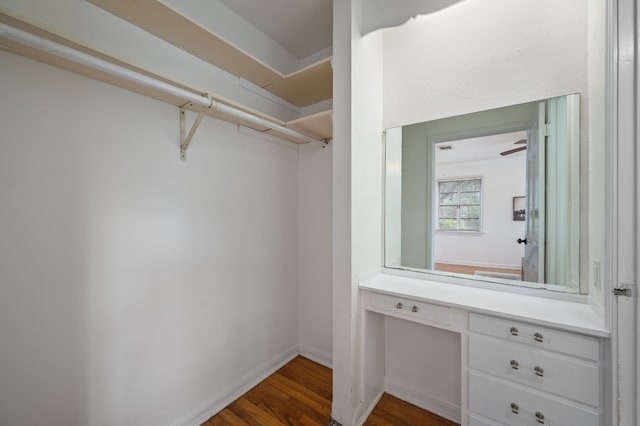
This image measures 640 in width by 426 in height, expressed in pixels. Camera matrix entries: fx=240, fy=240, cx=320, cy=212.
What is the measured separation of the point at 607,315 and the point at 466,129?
1118 mm

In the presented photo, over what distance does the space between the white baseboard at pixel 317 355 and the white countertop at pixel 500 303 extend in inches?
39.8

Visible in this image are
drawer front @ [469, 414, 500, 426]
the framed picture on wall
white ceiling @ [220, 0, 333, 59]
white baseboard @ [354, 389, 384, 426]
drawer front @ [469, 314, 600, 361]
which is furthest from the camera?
white ceiling @ [220, 0, 333, 59]

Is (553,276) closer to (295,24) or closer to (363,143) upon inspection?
(363,143)

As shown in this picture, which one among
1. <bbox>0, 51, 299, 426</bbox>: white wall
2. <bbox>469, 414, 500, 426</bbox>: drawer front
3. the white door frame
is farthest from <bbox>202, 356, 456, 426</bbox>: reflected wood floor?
the white door frame

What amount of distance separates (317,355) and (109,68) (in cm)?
239

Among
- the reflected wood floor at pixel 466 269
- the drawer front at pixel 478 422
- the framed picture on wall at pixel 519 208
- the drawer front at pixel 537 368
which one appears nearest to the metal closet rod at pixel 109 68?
the reflected wood floor at pixel 466 269

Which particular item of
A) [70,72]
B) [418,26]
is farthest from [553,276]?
[70,72]

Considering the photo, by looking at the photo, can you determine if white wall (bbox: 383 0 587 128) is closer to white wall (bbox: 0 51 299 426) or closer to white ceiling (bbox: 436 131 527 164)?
white ceiling (bbox: 436 131 527 164)

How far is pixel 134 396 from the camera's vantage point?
4.19ft

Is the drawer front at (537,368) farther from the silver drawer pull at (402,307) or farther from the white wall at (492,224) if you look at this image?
the white wall at (492,224)

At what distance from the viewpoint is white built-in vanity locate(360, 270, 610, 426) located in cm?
94

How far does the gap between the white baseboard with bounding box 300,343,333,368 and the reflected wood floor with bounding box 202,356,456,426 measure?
0.16 meters

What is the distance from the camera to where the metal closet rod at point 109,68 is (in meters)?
0.82

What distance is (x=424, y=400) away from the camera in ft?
5.33
